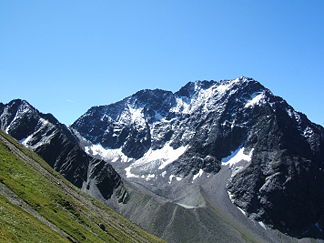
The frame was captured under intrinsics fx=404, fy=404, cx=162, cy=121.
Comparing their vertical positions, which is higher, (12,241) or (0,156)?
(0,156)

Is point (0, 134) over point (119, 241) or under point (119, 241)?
over

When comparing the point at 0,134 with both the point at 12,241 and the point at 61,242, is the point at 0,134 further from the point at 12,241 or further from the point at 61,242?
the point at 12,241

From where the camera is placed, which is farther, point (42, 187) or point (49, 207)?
point (42, 187)

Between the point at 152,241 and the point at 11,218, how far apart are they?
279ft

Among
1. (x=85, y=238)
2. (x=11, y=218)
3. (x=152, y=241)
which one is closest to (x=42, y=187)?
(x=85, y=238)

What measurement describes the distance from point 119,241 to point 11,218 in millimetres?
47280

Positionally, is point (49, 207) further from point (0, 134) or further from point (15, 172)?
point (0, 134)

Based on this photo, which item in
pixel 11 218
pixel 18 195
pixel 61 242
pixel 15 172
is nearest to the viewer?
pixel 11 218

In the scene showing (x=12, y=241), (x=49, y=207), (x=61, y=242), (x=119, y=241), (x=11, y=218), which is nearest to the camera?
(x=12, y=241)

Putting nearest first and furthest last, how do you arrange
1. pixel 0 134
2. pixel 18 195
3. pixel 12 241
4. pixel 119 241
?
pixel 12 241 < pixel 18 195 < pixel 119 241 < pixel 0 134

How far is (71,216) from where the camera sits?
3078 inches

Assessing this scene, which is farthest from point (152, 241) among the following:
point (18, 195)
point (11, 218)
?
point (11, 218)

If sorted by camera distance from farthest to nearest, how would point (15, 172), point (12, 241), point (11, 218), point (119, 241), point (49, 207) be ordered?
1. point (119, 241)
2. point (15, 172)
3. point (49, 207)
4. point (11, 218)
5. point (12, 241)

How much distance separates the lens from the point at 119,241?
304 ft
